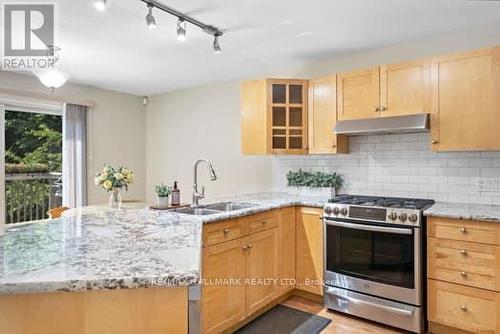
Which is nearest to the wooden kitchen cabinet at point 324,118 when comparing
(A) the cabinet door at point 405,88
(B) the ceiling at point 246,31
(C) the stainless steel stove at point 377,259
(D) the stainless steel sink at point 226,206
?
(B) the ceiling at point 246,31

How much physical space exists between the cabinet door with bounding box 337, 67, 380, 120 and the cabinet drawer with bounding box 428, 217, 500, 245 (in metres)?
1.05

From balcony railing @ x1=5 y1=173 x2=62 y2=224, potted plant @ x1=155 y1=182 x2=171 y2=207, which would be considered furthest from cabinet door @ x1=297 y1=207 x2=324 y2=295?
balcony railing @ x1=5 y1=173 x2=62 y2=224

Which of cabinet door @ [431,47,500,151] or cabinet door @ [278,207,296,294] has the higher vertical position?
cabinet door @ [431,47,500,151]

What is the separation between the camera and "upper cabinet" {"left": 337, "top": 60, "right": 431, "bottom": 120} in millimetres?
2773

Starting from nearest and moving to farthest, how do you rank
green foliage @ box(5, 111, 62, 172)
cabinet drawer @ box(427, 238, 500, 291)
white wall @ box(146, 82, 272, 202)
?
cabinet drawer @ box(427, 238, 500, 291)
green foliage @ box(5, 111, 62, 172)
white wall @ box(146, 82, 272, 202)

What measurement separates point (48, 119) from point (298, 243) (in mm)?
3539

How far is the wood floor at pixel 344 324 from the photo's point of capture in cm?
263

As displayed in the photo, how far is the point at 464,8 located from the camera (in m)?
2.40

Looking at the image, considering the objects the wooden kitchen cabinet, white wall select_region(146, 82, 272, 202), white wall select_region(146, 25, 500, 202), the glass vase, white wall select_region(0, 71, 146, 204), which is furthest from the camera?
white wall select_region(0, 71, 146, 204)

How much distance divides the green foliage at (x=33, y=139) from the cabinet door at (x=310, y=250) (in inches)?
131

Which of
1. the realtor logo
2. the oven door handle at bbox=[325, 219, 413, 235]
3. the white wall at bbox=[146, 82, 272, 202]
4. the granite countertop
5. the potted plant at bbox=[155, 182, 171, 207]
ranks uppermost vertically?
the realtor logo

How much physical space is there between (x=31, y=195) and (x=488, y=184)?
4.91 metres

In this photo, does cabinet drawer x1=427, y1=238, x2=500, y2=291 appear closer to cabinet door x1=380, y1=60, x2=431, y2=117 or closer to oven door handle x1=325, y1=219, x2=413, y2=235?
oven door handle x1=325, y1=219, x2=413, y2=235

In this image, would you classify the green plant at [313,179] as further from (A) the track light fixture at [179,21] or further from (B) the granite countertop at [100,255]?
(B) the granite countertop at [100,255]
